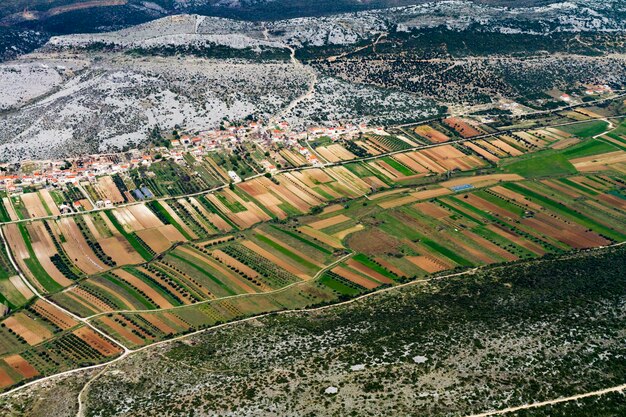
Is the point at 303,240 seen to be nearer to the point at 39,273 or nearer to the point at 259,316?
the point at 259,316

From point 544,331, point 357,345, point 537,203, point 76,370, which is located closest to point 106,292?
point 76,370

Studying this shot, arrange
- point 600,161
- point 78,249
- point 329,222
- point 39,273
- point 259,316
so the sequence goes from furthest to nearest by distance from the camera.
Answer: point 600,161
point 329,222
point 78,249
point 39,273
point 259,316

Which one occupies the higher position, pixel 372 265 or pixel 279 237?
pixel 279 237

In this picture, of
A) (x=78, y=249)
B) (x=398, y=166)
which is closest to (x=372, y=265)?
(x=398, y=166)

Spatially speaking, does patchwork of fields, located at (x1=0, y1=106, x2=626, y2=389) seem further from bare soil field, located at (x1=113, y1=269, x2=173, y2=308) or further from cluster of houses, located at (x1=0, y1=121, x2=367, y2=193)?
cluster of houses, located at (x1=0, y1=121, x2=367, y2=193)

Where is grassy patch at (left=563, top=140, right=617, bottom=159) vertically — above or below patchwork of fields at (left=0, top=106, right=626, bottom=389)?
below

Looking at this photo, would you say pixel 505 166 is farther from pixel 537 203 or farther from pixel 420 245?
pixel 420 245

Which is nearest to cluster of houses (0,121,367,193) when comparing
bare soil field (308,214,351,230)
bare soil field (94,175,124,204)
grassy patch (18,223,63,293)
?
bare soil field (94,175,124,204)

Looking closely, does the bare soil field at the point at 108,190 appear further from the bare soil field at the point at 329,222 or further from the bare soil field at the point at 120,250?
the bare soil field at the point at 329,222
